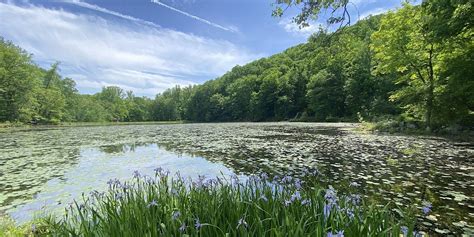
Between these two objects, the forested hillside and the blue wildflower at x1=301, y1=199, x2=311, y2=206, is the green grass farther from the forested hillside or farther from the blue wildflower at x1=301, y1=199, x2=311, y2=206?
the forested hillside

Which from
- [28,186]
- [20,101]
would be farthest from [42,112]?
[28,186]

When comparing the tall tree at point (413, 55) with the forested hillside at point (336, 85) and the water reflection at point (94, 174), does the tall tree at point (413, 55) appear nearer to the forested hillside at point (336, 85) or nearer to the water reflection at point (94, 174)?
the forested hillside at point (336, 85)

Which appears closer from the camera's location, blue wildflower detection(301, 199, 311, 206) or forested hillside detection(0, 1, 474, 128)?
blue wildflower detection(301, 199, 311, 206)

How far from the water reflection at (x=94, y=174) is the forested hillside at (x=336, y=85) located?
19.1ft

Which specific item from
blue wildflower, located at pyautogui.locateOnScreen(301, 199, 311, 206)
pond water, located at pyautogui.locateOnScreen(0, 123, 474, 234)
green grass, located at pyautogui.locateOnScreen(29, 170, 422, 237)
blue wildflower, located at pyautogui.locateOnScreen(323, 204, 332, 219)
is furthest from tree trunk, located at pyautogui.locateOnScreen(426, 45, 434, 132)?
blue wildflower, located at pyautogui.locateOnScreen(323, 204, 332, 219)

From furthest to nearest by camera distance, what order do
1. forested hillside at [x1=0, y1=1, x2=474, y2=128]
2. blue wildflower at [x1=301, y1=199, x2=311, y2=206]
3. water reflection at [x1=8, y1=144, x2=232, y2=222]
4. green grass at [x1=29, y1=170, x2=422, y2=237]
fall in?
forested hillside at [x1=0, y1=1, x2=474, y2=128] < water reflection at [x1=8, y1=144, x2=232, y2=222] < blue wildflower at [x1=301, y1=199, x2=311, y2=206] < green grass at [x1=29, y1=170, x2=422, y2=237]

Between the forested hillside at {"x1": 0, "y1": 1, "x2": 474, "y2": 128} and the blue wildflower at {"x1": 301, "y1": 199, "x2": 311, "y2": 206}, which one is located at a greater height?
the forested hillside at {"x1": 0, "y1": 1, "x2": 474, "y2": 128}

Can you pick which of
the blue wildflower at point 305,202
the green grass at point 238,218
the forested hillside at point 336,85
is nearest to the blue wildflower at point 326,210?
the green grass at point 238,218

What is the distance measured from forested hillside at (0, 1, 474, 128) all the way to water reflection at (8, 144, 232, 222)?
→ 5.82 metres

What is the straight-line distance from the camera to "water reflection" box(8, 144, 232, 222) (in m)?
5.62

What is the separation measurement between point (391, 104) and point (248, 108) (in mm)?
45650

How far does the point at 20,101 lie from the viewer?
47594 mm

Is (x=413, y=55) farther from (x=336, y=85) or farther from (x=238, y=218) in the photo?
(x=336, y=85)

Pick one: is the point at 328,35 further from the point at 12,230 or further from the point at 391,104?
the point at 391,104
